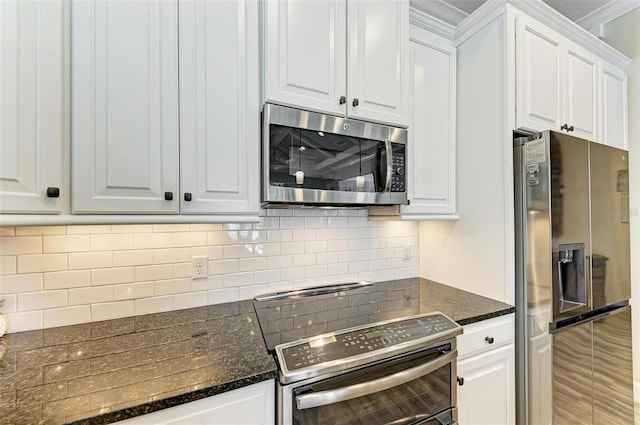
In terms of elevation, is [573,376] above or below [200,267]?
below

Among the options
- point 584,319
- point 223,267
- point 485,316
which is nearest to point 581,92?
point 584,319

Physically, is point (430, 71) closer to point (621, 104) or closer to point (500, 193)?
point (500, 193)

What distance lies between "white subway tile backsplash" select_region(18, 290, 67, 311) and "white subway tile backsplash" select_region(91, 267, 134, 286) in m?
0.12

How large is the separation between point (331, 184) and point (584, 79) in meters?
1.88

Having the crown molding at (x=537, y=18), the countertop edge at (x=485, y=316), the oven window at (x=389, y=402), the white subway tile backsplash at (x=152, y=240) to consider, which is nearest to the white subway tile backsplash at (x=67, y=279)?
the white subway tile backsplash at (x=152, y=240)

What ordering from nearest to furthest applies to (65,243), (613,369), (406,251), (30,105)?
(30,105), (65,243), (613,369), (406,251)

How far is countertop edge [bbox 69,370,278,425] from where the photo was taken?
0.69 meters

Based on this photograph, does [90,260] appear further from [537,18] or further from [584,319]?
[537,18]

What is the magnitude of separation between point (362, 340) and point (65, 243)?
50.3 inches

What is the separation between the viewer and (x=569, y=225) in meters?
1.42

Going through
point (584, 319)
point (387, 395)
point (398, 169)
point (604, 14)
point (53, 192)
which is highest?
point (604, 14)

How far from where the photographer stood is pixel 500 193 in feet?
4.92

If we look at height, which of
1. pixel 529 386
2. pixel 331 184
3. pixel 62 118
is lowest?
pixel 529 386

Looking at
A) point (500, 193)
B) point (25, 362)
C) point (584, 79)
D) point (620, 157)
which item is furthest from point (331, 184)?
point (584, 79)
